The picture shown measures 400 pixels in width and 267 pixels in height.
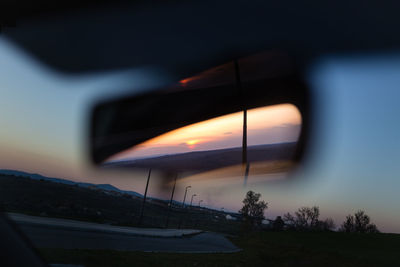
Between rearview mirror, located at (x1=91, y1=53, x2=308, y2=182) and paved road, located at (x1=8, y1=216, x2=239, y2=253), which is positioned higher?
rearview mirror, located at (x1=91, y1=53, x2=308, y2=182)

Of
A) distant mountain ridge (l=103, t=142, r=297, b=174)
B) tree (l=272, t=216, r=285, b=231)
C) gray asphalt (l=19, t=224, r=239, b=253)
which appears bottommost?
gray asphalt (l=19, t=224, r=239, b=253)

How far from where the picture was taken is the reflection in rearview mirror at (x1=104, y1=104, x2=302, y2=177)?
3055 mm

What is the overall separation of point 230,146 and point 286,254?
1057 mm

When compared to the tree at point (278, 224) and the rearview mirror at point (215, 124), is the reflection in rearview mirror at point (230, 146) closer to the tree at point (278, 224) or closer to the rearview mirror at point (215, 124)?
the rearview mirror at point (215, 124)

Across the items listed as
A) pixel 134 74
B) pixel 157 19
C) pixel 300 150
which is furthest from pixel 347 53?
pixel 134 74

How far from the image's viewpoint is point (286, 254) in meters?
3.25

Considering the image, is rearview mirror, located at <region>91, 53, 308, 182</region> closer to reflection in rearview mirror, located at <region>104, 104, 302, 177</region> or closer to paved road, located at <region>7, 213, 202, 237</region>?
reflection in rearview mirror, located at <region>104, 104, 302, 177</region>

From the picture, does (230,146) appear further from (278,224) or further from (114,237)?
(114,237)

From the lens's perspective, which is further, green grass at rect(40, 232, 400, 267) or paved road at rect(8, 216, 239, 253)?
paved road at rect(8, 216, 239, 253)

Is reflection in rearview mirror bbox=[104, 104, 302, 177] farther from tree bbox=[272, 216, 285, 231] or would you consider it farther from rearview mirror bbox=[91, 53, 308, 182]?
tree bbox=[272, 216, 285, 231]

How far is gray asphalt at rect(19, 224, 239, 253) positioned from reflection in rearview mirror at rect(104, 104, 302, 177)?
0.56 metres

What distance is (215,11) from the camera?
112 inches

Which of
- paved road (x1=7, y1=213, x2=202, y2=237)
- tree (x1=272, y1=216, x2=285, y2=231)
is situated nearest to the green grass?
tree (x1=272, y1=216, x2=285, y2=231)

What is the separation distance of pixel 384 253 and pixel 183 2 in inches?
95.9
